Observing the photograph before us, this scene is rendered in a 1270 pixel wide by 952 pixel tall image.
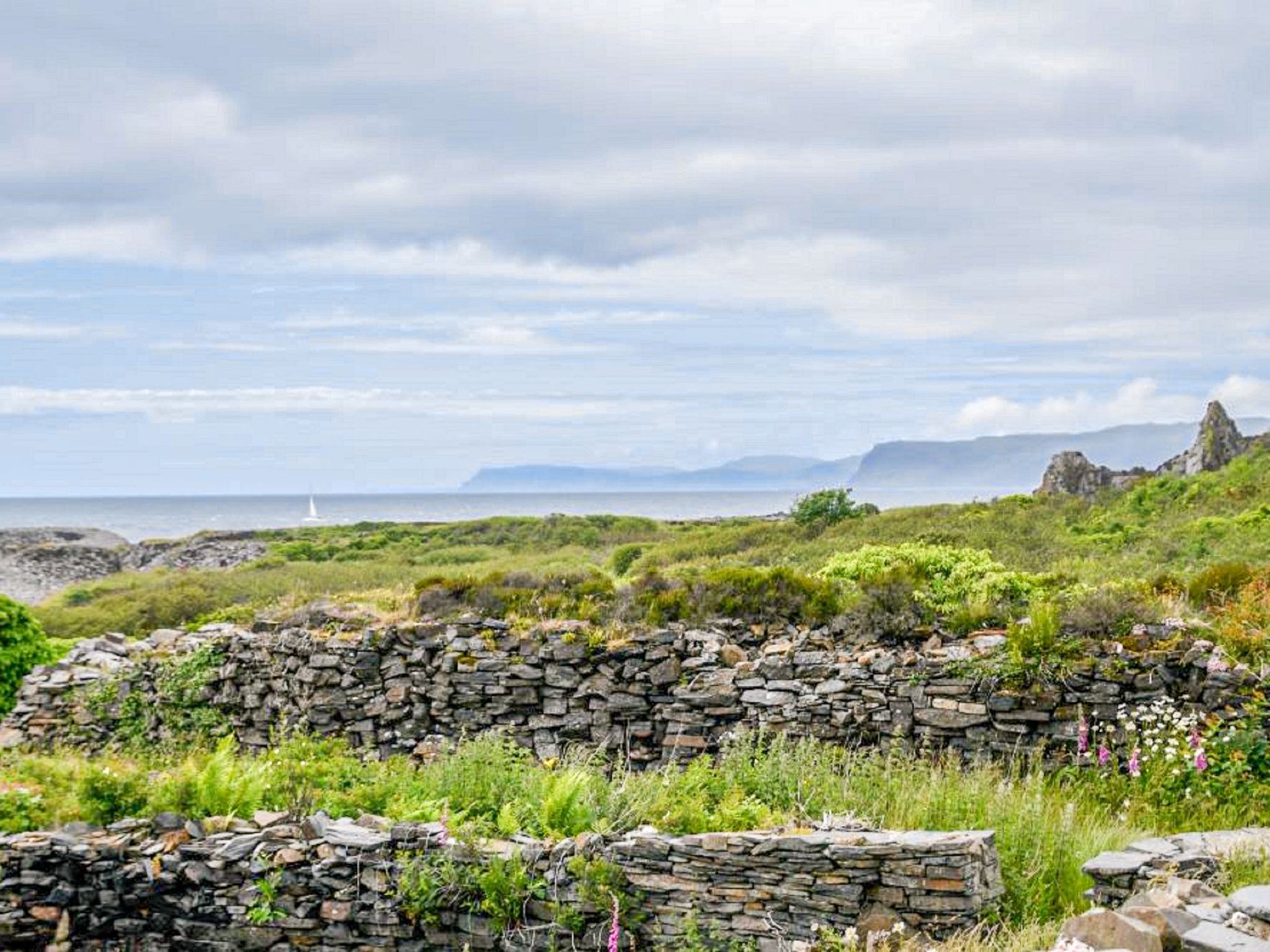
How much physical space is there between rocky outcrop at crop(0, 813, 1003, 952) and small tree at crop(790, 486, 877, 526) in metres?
24.2

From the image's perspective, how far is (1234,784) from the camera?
10.2m

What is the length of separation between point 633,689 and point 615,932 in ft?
19.4

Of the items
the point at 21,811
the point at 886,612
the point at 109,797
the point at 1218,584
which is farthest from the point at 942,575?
the point at 21,811

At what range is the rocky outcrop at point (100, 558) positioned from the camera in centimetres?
5119

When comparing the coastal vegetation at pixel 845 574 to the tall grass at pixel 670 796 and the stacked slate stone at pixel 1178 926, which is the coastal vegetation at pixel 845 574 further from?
the stacked slate stone at pixel 1178 926

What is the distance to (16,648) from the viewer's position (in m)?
18.0

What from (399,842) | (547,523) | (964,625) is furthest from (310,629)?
(547,523)

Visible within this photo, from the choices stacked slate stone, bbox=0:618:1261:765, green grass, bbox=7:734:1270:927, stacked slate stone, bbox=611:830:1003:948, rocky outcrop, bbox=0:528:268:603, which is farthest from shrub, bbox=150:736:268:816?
rocky outcrop, bbox=0:528:268:603

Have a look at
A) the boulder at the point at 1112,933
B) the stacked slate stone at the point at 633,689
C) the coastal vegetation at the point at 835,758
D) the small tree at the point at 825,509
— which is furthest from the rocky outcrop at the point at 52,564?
the boulder at the point at 1112,933

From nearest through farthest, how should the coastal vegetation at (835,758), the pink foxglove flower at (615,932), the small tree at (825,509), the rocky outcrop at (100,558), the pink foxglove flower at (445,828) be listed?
1. the pink foxglove flower at (615,932)
2. the pink foxglove flower at (445,828)
3. the coastal vegetation at (835,758)
4. the small tree at (825,509)
5. the rocky outcrop at (100,558)

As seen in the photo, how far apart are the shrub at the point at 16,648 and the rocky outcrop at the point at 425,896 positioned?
30.3 feet

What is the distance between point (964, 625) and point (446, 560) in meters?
29.4

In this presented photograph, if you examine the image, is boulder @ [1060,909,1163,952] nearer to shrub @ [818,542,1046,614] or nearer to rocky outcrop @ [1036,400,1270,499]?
shrub @ [818,542,1046,614]

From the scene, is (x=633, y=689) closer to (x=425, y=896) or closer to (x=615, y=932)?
(x=425, y=896)
